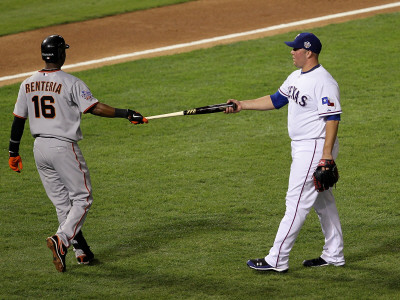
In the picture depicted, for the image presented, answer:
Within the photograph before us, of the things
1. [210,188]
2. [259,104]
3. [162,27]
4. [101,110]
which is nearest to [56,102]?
[101,110]

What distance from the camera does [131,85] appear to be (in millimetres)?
12102

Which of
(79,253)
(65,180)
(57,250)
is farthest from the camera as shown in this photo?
(79,253)

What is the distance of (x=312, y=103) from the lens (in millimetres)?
6000

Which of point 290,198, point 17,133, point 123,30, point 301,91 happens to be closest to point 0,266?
point 17,133

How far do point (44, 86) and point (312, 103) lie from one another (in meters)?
2.15

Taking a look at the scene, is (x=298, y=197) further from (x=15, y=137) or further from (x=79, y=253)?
(x=15, y=137)

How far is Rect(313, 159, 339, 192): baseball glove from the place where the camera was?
582cm

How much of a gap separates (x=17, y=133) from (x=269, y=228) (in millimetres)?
2428

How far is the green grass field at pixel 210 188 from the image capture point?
6016mm

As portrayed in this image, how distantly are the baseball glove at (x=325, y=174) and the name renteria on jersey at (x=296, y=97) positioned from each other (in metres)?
0.49

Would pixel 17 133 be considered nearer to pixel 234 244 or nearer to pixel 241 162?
pixel 234 244

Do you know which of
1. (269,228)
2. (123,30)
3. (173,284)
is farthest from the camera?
(123,30)

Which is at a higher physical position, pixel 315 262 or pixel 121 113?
pixel 121 113

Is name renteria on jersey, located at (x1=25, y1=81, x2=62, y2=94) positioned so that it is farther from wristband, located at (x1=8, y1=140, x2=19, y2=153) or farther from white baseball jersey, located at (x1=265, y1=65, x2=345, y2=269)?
white baseball jersey, located at (x1=265, y1=65, x2=345, y2=269)
